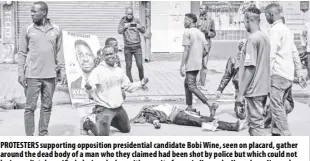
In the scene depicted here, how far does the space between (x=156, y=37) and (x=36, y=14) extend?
10.2 metres

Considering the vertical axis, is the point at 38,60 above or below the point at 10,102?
above

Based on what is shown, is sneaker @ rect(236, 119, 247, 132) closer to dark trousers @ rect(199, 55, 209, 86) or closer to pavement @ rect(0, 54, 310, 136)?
pavement @ rect(0, 54, 310, 136)

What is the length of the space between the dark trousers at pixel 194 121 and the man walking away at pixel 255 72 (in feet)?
5.73

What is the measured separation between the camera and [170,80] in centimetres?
1356

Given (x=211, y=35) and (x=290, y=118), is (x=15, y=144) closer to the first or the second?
(x=290, y=118)

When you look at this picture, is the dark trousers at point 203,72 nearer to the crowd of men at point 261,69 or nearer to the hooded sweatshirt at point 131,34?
the hooded sweatshirt at point 131,34

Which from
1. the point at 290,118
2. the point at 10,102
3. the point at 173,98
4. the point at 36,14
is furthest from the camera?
the point at 173,98

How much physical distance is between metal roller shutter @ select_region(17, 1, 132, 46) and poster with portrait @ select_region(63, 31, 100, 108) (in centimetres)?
617

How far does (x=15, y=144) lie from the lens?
18.8 feet

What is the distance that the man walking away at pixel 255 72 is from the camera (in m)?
6.24

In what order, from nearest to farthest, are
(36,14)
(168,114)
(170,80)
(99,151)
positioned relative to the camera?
(99,151) → (36,14) → (168,114) → (170,80)

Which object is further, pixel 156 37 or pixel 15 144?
pixel 156 37

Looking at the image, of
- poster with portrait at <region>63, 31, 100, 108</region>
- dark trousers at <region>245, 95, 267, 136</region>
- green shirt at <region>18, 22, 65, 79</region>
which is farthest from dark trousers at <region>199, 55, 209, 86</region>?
dark trousers at <region>245, 95, 267, 136</region>

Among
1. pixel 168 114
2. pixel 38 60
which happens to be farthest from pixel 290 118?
pixel 38 60
